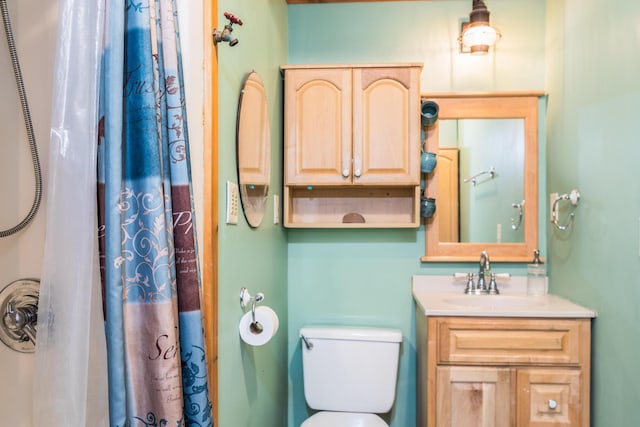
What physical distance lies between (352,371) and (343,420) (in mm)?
216

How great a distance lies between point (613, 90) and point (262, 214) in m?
1.36

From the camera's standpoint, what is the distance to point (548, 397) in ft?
5.81

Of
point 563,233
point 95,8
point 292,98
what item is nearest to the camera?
point 95,8

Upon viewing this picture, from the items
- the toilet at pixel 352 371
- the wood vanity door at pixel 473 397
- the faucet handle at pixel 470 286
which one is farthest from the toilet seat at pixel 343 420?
the faucet handle at pixel 470 286

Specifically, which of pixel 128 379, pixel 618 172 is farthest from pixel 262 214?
pixel 618 172

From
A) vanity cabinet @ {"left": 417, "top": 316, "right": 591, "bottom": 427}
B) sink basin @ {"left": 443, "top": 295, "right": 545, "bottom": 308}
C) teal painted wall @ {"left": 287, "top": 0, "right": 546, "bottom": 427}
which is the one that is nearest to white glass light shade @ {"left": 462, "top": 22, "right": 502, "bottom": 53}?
teal painted wall @ {"left": 287, "top": 0, "right": 546, "bottom": 427}

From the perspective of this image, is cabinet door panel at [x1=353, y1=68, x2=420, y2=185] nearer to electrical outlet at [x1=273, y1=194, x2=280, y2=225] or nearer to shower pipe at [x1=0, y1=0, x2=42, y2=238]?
electrical outlet at [x1=273, y1=194, x2=280, y2=225]

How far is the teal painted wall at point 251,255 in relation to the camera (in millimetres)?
1329

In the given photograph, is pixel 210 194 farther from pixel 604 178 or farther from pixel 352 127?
pixel 604 178

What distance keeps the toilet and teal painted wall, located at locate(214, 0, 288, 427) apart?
188mm

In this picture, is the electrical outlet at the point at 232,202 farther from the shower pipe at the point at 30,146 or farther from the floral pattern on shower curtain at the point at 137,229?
the shower pipe at the point at 30,146

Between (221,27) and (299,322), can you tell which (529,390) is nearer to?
(299,322)

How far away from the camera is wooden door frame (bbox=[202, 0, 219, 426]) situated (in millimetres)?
1200

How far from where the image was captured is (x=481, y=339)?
5.91 ft
